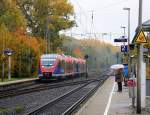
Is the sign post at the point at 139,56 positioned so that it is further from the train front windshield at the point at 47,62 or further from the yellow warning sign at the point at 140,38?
the train front windshield at the point at 47,62

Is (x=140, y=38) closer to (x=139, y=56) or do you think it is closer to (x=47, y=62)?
(x=139, y=56)

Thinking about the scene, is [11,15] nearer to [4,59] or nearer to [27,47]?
[27,47]

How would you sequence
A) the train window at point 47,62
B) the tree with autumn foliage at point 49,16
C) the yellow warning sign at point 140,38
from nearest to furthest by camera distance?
1. the yellow warning sign at point 140,38
2. the train window at point 47,62
3. the tree with autumn foliage at point 49,16

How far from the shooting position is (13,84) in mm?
47531

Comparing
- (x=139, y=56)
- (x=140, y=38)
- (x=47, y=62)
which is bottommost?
(x=47, y=62)

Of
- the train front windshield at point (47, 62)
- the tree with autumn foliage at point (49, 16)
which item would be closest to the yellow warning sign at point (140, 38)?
the train front windshield at point (47, 62)

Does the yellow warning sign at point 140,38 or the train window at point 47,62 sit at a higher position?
the yellow warning sign at point 140,38

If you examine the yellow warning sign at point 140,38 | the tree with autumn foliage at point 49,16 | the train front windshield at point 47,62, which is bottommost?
the train front windshield at point 47,62

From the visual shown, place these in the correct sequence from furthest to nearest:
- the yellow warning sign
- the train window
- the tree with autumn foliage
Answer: the tree with autumn foliage < the train window < the yellow warning sign

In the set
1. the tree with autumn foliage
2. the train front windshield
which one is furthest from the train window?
the tree with autumn foliage

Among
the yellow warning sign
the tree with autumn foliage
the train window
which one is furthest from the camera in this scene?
the tree with autumn foliage

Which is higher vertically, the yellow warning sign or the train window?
the yellow warning sign

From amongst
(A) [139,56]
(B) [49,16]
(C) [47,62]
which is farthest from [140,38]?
(B) [49,16]

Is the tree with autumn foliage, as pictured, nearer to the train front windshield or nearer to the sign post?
the train front windshield
